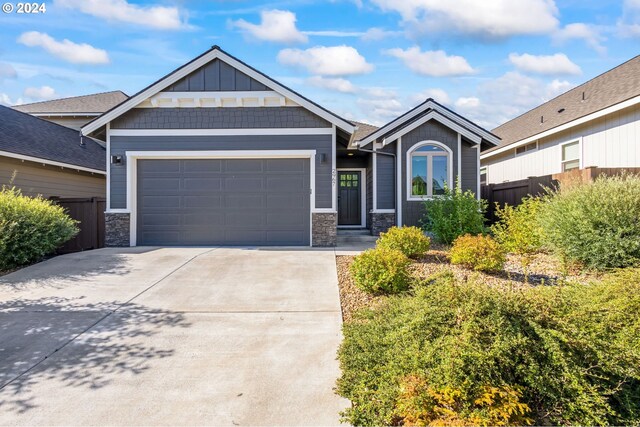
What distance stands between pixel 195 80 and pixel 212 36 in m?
1.92

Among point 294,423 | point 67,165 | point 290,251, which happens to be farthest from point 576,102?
point 67,165

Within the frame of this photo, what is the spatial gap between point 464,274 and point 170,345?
4.84m

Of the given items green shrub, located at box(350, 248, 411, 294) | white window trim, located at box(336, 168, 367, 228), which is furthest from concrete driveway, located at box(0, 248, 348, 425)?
white window trim, located at box(336, 168, 367, 228)

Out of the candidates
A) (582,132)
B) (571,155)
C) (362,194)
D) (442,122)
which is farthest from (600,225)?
(362,194)

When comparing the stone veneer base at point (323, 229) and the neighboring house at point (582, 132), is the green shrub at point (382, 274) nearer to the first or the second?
the stone veneer base at point (323, 229)

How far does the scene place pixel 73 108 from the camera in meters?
18.8

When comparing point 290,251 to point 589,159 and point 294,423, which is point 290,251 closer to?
point 294,423

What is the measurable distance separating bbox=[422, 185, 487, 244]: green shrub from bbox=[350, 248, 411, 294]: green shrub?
13.6 ft

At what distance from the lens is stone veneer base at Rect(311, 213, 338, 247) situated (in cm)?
1005

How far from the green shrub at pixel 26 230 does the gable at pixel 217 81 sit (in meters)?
4.37

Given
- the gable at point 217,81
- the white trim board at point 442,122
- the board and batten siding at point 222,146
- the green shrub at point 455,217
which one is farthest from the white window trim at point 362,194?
the gable at point 217,81

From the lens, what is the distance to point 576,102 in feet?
43.1

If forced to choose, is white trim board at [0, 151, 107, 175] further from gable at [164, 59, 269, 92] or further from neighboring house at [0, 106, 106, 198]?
gable at [164, 59, 269, 92]

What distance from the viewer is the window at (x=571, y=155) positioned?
1217 cm
